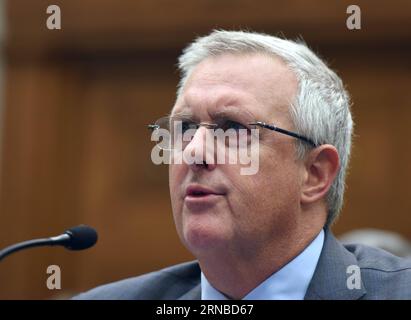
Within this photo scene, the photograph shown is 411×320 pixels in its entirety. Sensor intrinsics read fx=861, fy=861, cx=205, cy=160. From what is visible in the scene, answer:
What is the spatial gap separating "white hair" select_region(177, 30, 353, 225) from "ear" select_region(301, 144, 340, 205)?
0.03m

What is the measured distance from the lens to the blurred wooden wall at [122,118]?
16.7 ft

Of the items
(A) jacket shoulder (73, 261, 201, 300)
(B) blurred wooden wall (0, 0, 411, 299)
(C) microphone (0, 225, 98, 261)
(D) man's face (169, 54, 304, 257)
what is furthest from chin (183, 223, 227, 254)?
(B) blurred wooden wall (0, 0, 411, 299)

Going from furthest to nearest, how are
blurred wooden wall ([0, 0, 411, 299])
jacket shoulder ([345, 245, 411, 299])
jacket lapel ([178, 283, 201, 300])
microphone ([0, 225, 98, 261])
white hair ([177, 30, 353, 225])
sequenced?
blurred wooden wall ([0, 0, 411, 299])
jacket lapel ([178, 283, 201, 300])
white hair ([177, 30, 353, 225])
jacket shoulder ([345, 245, 411, 299])
microphone ([0, 225, 98, 261])

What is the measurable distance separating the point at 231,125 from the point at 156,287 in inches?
25.6

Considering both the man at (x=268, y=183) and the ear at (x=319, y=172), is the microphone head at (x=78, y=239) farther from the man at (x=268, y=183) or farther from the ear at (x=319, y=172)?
the ear at (x=319, y=172)

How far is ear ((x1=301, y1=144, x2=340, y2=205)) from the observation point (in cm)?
256

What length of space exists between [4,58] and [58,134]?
1.95 ft

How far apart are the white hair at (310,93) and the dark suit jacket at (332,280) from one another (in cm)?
16

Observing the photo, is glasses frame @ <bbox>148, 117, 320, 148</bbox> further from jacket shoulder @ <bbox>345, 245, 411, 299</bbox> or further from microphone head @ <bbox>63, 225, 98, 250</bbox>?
microphone head @ <bbox>63, 225, 98, 250</bbox>

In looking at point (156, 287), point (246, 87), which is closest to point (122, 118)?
point (156, 287)

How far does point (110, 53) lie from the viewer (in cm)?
548

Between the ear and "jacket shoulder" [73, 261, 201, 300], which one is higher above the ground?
the ear
